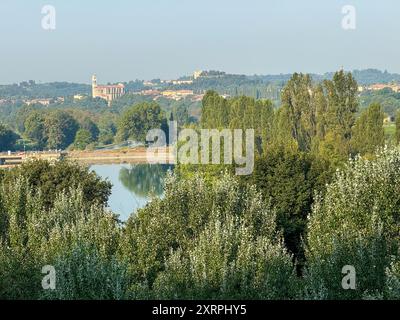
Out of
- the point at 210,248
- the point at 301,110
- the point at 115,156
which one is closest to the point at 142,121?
the point at 115,156

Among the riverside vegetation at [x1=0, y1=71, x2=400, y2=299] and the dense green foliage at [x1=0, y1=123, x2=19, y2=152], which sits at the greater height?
the riverside vegetation at [x1=0, y1=71, x2=400, y2=299]

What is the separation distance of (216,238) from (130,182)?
4985 cm

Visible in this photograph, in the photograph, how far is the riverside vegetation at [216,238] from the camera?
15.3m

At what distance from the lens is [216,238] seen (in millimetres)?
17016

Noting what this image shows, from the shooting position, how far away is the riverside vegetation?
50.2 feet

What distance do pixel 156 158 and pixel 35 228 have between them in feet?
201

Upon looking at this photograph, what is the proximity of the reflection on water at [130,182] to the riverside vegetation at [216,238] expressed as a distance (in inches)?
604

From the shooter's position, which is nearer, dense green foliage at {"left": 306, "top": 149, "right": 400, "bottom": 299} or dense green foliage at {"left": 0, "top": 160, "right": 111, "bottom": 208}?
dense green foliage at {"left": 306, "top": 149, "right": 400, "bottom": 299}

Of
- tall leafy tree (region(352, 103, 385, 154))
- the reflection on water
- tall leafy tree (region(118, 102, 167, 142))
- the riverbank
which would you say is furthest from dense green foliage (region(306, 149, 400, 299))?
tall leafy tree (region(118, 102, 167, 142))

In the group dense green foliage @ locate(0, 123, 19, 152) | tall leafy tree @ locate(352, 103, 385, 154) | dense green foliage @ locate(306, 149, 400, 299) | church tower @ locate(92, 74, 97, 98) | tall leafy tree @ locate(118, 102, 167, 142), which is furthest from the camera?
church tower @ locate(92, 74, 97, 98)

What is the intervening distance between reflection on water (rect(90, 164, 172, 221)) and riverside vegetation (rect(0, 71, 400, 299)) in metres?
15.3

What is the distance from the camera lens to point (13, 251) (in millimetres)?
18125

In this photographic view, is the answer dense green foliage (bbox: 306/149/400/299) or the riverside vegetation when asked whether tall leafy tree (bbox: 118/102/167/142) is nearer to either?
the riverside vegetation

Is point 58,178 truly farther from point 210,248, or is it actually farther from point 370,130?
point 370,130
